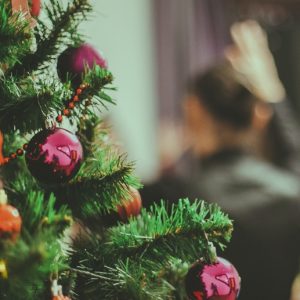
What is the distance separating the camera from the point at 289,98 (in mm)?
3426

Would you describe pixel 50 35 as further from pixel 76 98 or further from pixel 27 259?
pixel 27 259

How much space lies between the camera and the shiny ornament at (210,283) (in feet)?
1.85

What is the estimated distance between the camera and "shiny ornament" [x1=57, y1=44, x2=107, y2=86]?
626 mm

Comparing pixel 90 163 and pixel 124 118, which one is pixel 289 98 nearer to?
pixel 124 118

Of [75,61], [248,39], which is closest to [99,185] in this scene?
[75,61]

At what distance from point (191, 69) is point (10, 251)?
9.14ft

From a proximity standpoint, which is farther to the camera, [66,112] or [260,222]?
[260,222]

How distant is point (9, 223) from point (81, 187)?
0.57 ft

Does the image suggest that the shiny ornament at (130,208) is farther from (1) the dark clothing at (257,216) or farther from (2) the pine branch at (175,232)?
(1) the dark clothing at (257,216)

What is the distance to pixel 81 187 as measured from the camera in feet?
2.06

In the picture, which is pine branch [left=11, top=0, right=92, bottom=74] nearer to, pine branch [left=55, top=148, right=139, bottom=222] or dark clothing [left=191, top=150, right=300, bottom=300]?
pine branch [left=55, top=148, right=139, bottom=222]

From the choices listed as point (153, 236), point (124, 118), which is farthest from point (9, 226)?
point (124, 118)

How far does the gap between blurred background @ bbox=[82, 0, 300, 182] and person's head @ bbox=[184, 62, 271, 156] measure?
3.32ft

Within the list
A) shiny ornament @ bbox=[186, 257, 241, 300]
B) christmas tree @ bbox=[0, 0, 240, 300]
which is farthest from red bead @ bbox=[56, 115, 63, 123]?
shiny ornament @ bbox=[186, 257, 241, 300]
